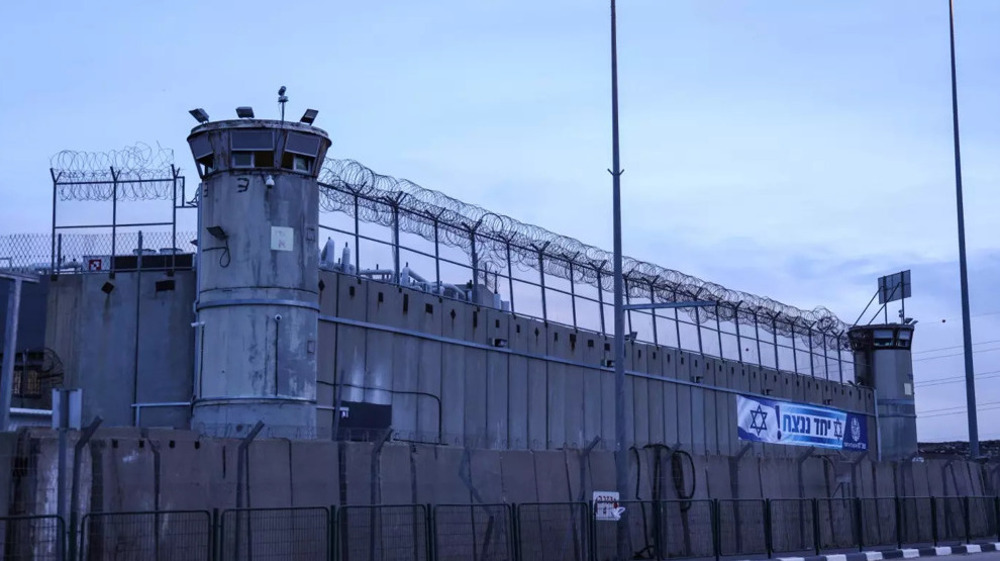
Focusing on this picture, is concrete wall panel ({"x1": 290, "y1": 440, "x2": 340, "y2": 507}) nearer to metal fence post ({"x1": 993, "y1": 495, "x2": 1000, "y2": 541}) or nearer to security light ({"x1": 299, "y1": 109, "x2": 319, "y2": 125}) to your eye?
security light ({"x1": 299, "y1": 109, "x2": 319, "y2": 125})

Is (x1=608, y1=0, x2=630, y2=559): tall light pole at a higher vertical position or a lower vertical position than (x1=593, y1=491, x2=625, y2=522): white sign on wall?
higher

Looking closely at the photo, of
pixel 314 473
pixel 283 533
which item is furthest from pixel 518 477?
pixel 283 533

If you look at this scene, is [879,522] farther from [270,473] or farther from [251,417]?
[270,473]

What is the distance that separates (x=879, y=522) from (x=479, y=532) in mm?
13333

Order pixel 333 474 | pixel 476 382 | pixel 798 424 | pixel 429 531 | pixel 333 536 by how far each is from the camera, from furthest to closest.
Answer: pixel 798 424
pixel 476 382
pixel 333 474
pixel 429 531
pixel 333 536

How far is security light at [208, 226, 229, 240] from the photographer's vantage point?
2569cm

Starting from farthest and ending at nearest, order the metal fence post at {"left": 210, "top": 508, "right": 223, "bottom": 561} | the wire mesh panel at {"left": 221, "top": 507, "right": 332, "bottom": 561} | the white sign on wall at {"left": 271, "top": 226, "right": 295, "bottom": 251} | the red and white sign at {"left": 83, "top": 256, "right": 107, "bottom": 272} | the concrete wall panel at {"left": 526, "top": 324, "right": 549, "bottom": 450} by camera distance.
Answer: the concrete wall panel at {"left": 526, "top": 324, "right": 549, "bottom": 450} < the red and white sign at {"left": 83, "top": 256, "right": 107, "bottom": 272} < the white sign on wall at {"left": 271, "top": 226, "right": 295, "bottom": 251} < the wire mesh panel at {"left": 221, "top": 507, "right": 332, "bottom": 561} < the metal fence post at {"left": 210, "top": 508, "right": 223, "bottom": 561}

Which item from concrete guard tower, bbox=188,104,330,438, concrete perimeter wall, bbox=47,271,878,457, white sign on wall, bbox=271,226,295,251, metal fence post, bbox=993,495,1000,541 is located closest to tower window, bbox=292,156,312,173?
concrete guard tower, bbox=188,104,330,438

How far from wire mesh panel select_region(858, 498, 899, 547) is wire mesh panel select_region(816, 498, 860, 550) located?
9.8 inches

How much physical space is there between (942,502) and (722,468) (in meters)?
7.69

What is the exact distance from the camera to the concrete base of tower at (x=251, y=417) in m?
25.0

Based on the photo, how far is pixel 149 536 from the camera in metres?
17.6

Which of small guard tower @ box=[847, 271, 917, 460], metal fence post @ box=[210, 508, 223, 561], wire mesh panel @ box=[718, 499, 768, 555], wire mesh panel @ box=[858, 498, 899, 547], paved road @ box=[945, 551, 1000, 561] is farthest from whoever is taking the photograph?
small guard tower @ box=[847, 271, 917, 460]

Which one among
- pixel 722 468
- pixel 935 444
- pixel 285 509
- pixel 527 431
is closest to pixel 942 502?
pixel 722 468
